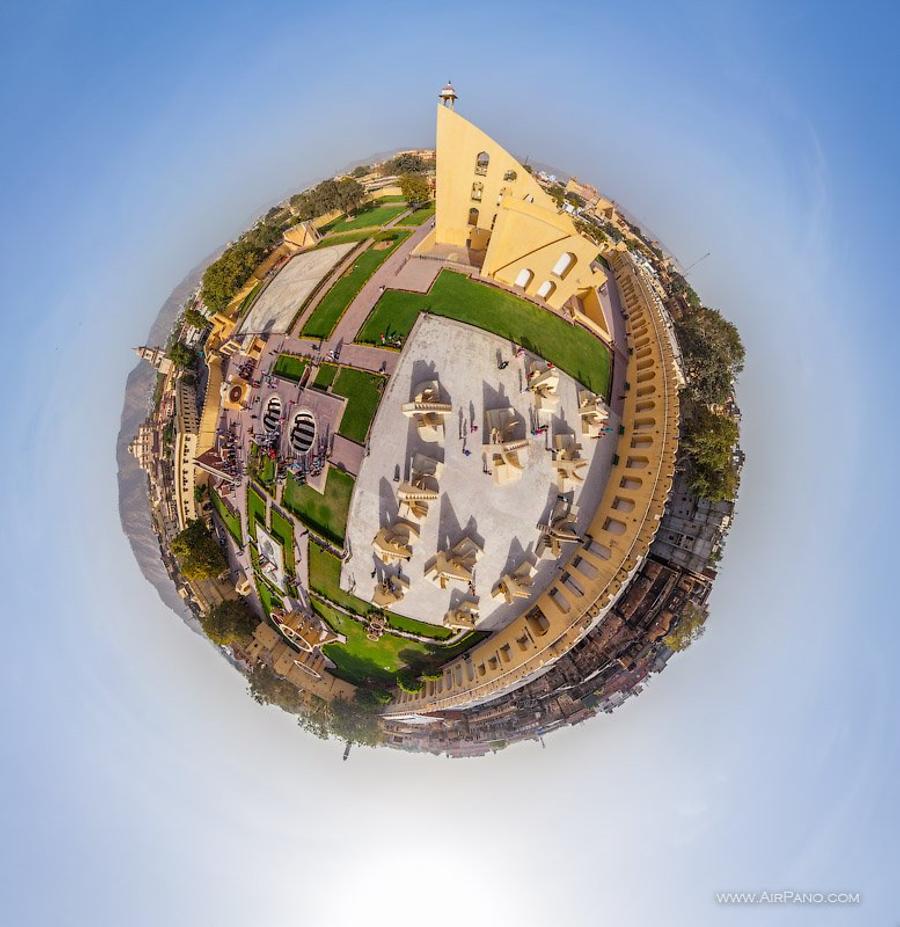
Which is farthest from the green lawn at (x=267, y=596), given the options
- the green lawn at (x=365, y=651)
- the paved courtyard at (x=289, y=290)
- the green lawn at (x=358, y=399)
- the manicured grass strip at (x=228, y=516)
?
the paved courtyard at (x=289, y=290)

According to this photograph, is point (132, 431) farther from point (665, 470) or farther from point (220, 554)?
point (665, 470)

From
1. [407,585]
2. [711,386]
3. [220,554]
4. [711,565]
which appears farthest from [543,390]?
[220,554]

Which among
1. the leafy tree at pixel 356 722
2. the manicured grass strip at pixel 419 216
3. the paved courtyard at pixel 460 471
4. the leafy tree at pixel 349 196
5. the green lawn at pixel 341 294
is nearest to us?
the paved courtyard at pixel 460 471

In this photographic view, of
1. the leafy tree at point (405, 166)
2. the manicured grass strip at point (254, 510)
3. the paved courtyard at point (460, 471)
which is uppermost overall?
the leafy tree at point (405, 166)

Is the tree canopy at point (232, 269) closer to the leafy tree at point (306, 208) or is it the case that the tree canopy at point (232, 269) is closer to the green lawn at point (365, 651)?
the leafy tree at point (306, 208)

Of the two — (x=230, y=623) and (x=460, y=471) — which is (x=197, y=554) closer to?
(x=230, y=623)

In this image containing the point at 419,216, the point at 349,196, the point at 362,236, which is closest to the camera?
the point at 362,236

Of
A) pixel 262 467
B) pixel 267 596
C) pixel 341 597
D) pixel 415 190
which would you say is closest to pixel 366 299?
pixel 262 467
